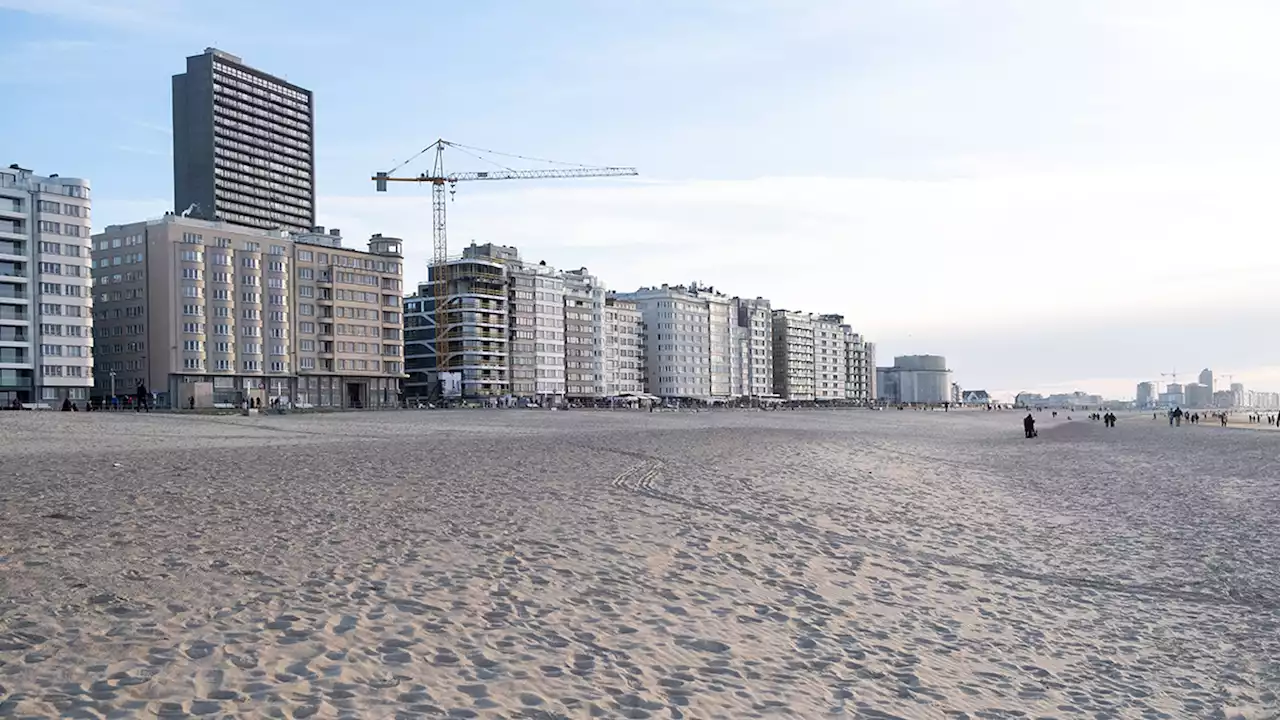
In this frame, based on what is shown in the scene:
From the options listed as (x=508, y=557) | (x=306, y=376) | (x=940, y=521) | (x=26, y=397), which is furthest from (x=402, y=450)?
(x=306, y=376)

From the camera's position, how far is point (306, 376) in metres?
127

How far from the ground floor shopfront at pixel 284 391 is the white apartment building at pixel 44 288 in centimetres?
908

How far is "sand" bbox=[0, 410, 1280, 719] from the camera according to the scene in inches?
328

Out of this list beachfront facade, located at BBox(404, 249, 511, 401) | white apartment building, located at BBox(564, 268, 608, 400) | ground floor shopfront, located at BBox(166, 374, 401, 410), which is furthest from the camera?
white apartment building, located at BBox(564, 268, 608, 400)

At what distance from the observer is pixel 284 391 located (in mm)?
124188

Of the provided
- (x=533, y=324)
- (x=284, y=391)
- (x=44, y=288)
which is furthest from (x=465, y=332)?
(x=44, y=288)

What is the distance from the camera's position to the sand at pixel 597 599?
27.3ft

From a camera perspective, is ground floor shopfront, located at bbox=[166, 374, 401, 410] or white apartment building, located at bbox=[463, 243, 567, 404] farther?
white apartment building, located at bbox=[463, 243, 567, 404]

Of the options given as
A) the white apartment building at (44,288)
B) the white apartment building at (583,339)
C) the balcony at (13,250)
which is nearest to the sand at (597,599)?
the white apartment building at (44,288)

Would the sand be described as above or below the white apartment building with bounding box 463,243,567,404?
below

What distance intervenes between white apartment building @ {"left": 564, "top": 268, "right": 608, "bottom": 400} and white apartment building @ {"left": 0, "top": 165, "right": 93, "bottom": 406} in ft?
285

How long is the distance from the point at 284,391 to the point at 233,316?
34.4ft

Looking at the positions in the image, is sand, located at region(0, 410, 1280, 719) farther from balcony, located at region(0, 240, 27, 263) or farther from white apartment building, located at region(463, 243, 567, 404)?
white apartment building, located at region(463, 243, 567, 404)

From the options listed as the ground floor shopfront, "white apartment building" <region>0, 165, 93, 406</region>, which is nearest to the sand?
"white apartment building" <region>0, 165, 93, 406</region>
